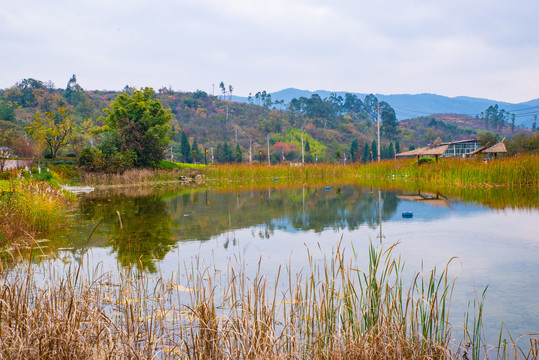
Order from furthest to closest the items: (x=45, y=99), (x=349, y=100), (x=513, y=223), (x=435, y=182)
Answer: (x=349, y=100) < (x=45, y=99) < (x=435, y=182) < (x=513, y=223)

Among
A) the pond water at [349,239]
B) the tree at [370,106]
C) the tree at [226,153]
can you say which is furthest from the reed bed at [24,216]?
the tree at [370,106]

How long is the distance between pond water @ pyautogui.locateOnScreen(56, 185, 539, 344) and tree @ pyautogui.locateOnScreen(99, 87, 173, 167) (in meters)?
20.2

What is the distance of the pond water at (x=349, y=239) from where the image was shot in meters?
4.69

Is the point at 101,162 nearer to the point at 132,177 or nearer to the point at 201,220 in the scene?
the point at 132,177

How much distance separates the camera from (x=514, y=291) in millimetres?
4543

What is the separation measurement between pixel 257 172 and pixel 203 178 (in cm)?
438

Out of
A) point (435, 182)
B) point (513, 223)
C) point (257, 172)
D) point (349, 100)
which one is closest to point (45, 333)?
point (513, 223)

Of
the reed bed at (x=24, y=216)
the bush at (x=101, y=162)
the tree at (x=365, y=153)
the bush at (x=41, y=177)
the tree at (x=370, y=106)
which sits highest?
the tree at (x=370, y=106)

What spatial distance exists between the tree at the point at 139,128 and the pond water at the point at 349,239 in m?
20.2

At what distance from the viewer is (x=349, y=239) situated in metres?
7.62

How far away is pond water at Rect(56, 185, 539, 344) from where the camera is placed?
4694 millimetres

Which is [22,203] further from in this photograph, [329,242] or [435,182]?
[435,182]

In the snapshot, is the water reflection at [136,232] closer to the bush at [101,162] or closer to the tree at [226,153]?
Answer: the bush at [101,162]

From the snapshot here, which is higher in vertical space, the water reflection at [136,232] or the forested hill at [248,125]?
the forested hill at [248,125]
